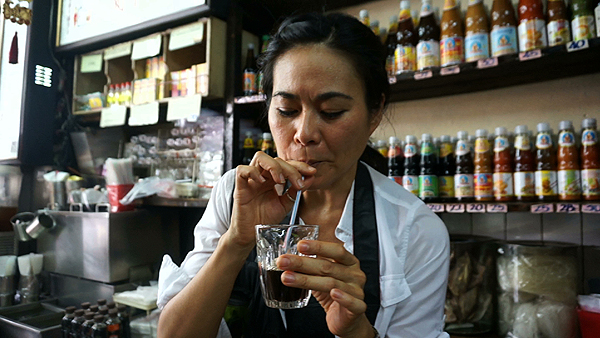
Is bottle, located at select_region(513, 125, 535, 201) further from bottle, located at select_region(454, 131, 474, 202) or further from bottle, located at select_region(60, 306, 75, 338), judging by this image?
bottle, located at select_region(60, 306, 75, 338)

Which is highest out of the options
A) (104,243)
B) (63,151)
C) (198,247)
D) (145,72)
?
(145,72)

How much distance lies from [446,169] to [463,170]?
0.26ft

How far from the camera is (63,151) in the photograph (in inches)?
113

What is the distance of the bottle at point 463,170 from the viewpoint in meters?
1.67

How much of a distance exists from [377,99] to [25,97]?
269 centimetres

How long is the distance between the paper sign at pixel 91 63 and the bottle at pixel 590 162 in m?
2.91

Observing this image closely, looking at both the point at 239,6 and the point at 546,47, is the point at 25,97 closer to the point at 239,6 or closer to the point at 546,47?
the point at 239,6

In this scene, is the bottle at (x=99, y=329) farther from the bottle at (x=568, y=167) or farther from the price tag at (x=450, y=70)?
the bottle at (x=568, y=167)

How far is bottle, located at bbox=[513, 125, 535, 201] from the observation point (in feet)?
5.09

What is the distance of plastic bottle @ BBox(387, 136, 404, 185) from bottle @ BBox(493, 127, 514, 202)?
43cm

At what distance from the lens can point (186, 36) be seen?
2.22 meters

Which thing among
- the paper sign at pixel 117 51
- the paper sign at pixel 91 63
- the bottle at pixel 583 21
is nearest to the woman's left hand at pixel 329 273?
the bottle at pixel 583 21

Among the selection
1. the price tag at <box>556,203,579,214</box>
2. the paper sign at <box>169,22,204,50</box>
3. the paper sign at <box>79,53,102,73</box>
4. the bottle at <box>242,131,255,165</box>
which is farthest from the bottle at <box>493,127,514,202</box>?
the paper sign at <box>79,53,102,73</box>

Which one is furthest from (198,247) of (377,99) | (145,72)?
(145,72)
